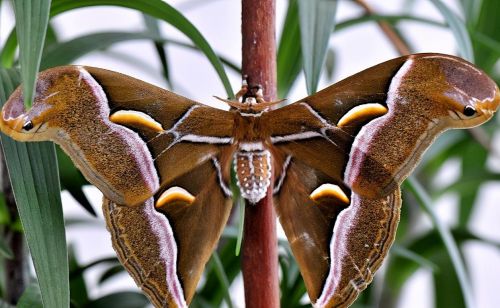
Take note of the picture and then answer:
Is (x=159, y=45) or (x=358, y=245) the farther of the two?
(x=159, y=45)

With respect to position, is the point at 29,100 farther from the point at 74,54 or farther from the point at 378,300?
the point at 378,300

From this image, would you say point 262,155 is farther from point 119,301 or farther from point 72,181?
point 119,301

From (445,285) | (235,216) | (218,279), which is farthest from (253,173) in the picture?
(445,285)

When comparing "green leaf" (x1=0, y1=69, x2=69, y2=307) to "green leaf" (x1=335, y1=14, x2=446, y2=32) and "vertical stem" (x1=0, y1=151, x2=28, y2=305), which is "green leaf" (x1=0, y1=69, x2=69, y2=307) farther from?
"green leaf" (x1=335, y1=14, x2=446, y2=32)

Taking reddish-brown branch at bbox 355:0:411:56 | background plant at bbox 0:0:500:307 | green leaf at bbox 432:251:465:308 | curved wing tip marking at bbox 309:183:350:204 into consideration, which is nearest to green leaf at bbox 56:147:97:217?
background plant at bbox 0:0:500:307

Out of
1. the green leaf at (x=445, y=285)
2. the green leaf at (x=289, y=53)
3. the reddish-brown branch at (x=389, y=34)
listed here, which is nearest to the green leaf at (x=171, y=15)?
the green leaf at (x=289, y=53)

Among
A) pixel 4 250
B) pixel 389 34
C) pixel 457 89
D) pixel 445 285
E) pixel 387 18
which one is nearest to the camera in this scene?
pixel 457 89

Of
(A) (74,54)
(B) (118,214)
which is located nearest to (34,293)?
(B) (118,214)
